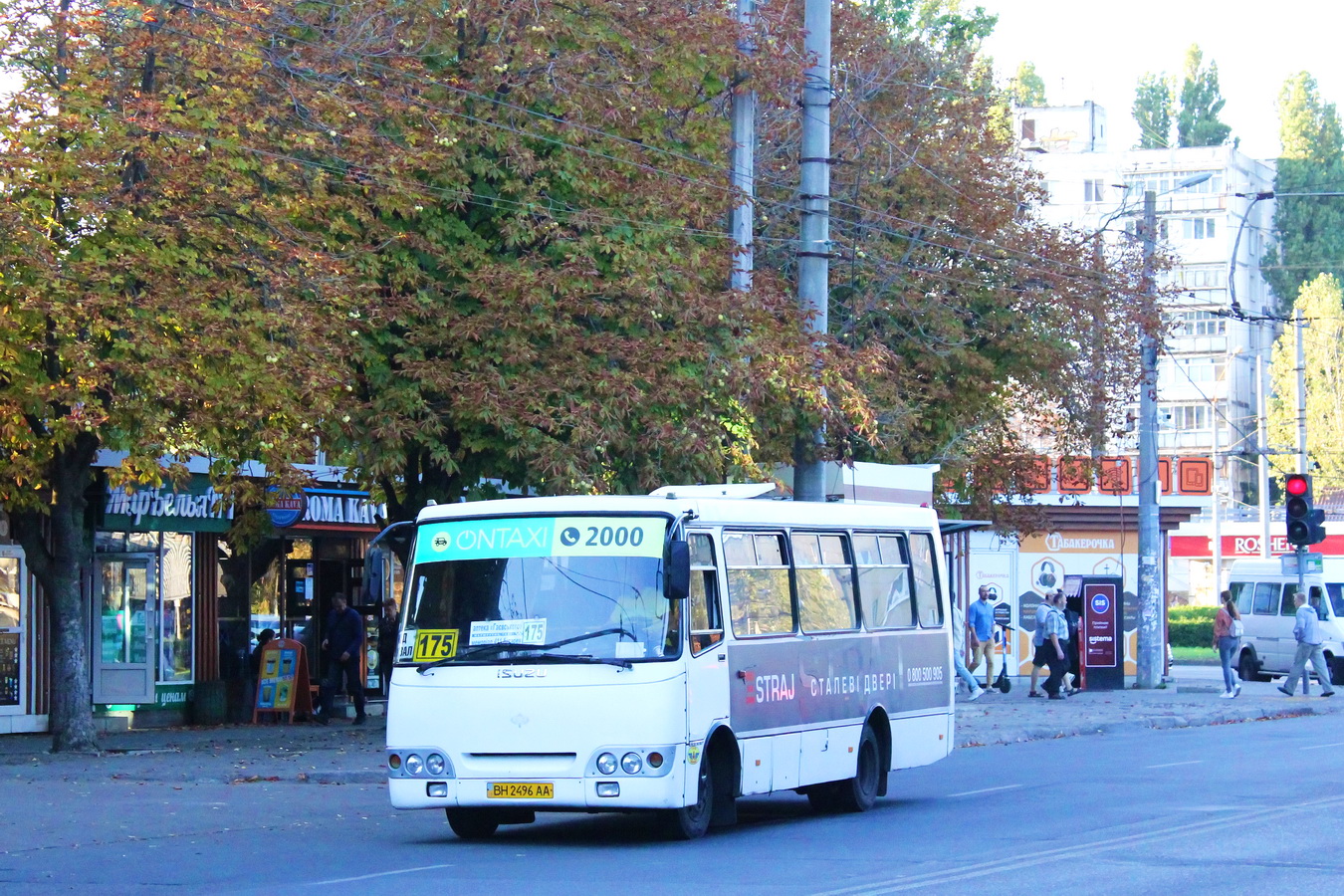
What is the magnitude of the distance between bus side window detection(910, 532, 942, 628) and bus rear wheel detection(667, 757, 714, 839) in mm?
4160

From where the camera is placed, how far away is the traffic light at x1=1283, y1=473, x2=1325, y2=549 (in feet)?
102

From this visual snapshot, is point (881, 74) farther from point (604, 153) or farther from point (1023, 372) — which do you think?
point (604, 153)

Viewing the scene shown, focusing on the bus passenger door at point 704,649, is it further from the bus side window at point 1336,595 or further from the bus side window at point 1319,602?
the bus side window at point 1336,595

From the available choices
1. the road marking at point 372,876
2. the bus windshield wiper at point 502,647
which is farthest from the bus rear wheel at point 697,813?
→ the road marking at point 372,876

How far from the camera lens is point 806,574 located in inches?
590

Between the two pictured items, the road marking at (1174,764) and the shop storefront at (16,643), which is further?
the shop storefront at (16,643)

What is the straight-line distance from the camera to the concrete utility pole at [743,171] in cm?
2111

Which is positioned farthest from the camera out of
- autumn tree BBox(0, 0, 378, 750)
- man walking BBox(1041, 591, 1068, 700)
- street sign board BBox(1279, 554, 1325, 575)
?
street sign board BBox(1279, 554, 1325, 575)

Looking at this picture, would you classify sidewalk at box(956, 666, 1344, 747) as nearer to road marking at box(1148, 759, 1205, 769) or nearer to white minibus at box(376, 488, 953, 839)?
road marking at box(1148, 759, 1205, 769)

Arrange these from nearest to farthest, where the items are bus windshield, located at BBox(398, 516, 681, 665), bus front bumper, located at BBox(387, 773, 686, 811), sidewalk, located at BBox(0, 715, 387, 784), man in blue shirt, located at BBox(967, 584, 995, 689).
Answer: bus front bumper, located at BBox(387, 773, 686, 811) → bus windshield, located at BBox(398, 516, 681, 665) → sidewalk, located at BBox(0, 715, 387, 784) → man in blue shirt, located at BBox(967, 584, 995, 689)

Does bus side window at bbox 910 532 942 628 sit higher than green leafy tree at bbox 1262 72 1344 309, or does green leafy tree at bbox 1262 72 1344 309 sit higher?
green leafy tree at bbox 1262 72 1344 309

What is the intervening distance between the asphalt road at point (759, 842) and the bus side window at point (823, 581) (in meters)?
1.57

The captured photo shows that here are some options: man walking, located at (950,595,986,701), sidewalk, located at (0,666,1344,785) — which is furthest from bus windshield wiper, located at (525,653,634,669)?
man walking, located at (950,595,986,701)

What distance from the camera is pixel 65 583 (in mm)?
20750
